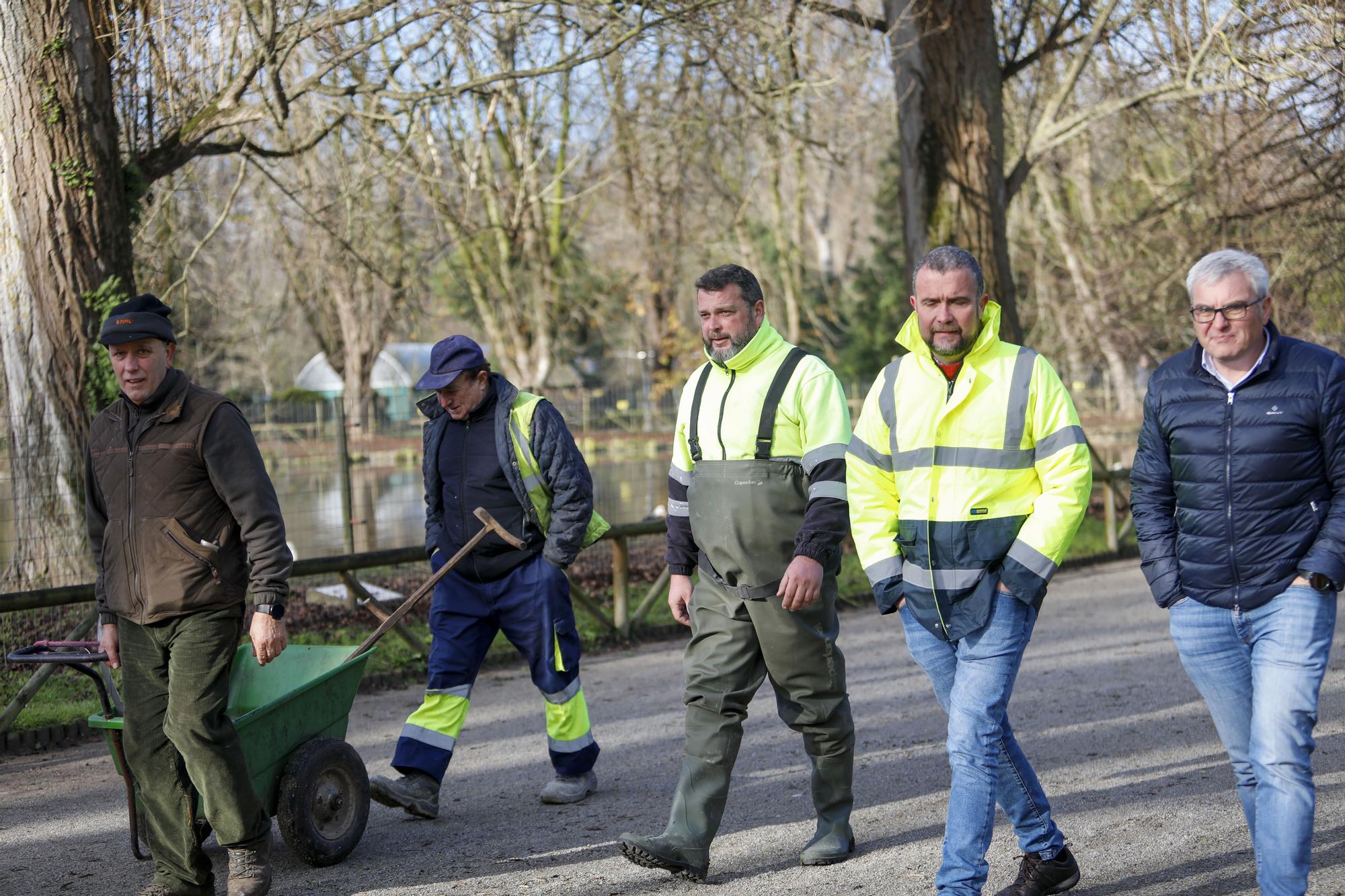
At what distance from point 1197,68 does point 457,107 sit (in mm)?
10271

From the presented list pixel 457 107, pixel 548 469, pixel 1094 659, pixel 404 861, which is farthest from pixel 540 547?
pixel 457 107

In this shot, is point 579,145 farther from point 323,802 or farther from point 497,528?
point 323,802

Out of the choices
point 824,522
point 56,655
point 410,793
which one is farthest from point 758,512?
point 56,655

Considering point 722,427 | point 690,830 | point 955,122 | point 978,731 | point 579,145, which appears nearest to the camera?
point 978,731

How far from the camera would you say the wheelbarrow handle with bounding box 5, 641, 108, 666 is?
4.54 m

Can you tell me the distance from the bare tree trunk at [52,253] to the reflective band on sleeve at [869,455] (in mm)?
6504

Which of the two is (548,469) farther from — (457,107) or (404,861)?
(457,107)

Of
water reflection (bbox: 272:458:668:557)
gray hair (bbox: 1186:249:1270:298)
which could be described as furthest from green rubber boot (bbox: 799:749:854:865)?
water reflection (bbox: 272:458:668:557)

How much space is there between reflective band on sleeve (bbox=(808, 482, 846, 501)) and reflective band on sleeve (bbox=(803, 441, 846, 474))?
8 cm

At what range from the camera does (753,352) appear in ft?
15.9

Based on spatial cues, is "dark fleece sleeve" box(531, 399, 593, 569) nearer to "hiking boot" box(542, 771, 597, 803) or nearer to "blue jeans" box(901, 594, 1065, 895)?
"hiking boot" box(542, 771, 597, 803)

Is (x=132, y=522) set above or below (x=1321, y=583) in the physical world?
above

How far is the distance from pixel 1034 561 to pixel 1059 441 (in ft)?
1.23

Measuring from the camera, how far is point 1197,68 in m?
12.3
